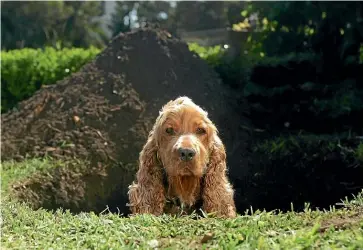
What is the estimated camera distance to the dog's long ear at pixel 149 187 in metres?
5.65

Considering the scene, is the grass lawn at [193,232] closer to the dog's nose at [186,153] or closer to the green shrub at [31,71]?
the dog's nose at [186,153]

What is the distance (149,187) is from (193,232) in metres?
2.05

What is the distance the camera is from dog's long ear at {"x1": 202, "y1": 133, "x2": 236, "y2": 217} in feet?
18.6

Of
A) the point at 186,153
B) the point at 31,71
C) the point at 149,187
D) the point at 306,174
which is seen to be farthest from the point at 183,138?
the point at 31,71

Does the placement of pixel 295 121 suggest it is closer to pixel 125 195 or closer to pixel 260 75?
pixel 260 75

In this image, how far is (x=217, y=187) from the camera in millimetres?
5734

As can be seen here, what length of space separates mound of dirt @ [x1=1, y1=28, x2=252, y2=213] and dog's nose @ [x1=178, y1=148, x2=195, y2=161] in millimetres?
3858

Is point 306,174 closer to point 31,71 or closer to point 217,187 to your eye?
point 217,187

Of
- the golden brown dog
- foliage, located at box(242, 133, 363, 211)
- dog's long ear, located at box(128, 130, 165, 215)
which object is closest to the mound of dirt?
foliage, located at box(242, 133, 363, 211)

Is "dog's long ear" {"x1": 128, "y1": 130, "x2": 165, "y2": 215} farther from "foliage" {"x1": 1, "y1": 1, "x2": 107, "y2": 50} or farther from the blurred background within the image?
"foliage" {"x1": 1, "y1": 1, "x2": 107, "y2": 50}

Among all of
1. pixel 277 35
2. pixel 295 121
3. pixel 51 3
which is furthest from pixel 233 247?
pixel 51 3

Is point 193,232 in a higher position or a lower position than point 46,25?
higher

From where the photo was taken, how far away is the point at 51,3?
42438 millimetres

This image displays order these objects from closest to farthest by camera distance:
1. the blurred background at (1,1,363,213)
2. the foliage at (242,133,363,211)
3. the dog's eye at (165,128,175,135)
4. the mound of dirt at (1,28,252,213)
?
1. the dog's eye at (165,128,175,135)
2. the foliage at (242,133,363,211)
3. the blurred background at (1,1,363,213)
4. the mound of dirt at (1,28,252,213)
